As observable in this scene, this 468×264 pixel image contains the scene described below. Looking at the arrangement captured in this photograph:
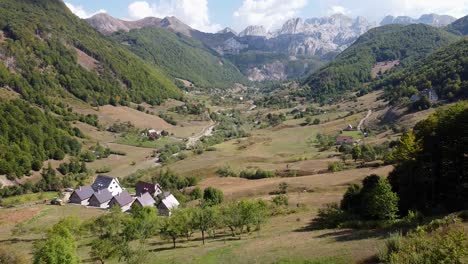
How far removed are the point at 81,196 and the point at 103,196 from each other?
5823 millimetres

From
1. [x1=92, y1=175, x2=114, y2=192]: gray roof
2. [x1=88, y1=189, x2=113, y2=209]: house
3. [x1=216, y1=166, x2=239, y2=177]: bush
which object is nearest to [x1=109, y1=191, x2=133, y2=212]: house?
[x1=88, y1=189, x2=113, y2=209]: house

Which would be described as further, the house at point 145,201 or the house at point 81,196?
the house at point 81,196

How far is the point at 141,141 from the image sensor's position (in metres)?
182

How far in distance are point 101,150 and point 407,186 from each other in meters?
130

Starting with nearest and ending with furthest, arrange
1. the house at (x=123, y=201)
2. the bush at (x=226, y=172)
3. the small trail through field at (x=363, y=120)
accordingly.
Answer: the house at (x=123, y=201), the bush at (x=226, y=172), the small trail through field at (x=363, y=120)

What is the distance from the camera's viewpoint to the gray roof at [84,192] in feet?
329

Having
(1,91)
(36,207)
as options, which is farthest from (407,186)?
(1,91)

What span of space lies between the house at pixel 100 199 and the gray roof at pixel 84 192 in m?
2.50

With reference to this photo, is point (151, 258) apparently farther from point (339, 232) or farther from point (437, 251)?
point (437, 251)

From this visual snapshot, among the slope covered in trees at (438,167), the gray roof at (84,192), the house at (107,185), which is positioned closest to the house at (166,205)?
the house at (107,185)

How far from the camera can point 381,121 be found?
162 metres

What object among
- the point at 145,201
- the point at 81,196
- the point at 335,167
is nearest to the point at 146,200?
the point at 145,201

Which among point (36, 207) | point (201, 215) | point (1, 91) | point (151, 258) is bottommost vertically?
point (151, 258)

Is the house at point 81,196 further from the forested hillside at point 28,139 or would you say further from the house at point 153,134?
the house at point 153,134
